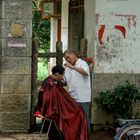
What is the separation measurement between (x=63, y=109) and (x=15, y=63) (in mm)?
1628

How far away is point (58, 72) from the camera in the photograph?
7344 mm

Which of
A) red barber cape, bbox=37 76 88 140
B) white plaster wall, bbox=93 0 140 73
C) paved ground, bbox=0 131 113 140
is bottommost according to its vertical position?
paved ground, bbox=0 131 113 140

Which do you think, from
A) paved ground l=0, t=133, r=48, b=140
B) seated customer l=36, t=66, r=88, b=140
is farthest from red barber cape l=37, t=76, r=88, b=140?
paved ground l=0, t=133, r=48, b=140

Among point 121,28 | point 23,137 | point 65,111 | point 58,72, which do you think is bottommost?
point 23,137

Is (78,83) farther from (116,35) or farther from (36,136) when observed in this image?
(116,35)

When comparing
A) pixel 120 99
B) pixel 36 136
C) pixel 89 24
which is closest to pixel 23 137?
pixel 36 136

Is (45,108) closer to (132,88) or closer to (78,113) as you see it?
(78,113)

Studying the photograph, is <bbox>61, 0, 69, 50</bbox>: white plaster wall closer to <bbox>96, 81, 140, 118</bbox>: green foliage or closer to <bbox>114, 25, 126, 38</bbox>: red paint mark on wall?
<bbox>114, 25, 126, 38</bbox>: red paint mark on wall

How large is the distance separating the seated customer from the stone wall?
4.07ft

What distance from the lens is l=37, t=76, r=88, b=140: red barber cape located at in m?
7.26

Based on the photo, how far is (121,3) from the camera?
879cm

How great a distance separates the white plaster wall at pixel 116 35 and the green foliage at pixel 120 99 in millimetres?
480

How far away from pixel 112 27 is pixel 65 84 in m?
1.78

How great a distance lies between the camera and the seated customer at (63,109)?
727cm
